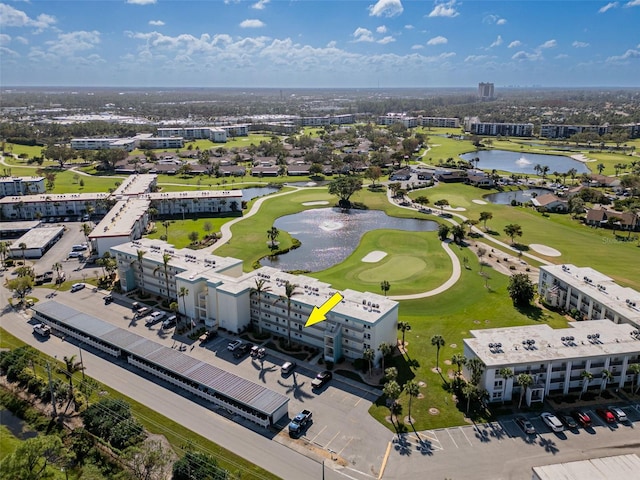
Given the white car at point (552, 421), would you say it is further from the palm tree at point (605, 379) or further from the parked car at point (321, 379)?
the parked car at point (321, 379)

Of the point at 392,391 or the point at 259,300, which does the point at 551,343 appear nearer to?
the point at 392,391

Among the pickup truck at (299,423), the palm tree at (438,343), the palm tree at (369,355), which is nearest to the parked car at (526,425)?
the palm tree at (438,343)

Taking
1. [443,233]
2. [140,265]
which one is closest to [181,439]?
[140,265]

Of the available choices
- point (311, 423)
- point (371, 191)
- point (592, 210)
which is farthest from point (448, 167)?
point (311, 423)

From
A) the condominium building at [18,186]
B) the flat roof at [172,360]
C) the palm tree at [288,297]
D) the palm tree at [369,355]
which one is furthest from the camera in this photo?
the condominium building at [18,186]

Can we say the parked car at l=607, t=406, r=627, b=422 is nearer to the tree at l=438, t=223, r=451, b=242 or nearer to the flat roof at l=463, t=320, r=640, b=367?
the flat roof at l=463, t=320, r=640, b=367

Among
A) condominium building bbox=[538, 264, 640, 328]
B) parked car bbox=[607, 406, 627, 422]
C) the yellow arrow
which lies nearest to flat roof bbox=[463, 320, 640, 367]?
condominium building bbox=[538, 264, 640, 328]
